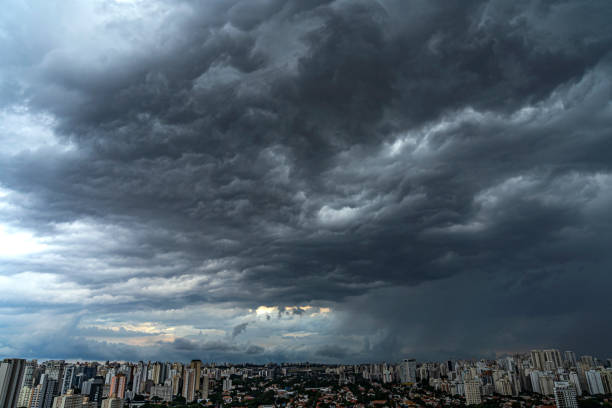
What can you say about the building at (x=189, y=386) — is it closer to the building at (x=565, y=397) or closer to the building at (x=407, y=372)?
the building at (x=407, y=372)

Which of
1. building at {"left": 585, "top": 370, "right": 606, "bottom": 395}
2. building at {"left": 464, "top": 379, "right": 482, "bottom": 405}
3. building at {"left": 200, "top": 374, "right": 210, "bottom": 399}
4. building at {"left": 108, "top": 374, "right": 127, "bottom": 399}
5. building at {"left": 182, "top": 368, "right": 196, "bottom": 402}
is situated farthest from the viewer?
building at {"left": 200, "top": 374, "right": 210, "bottom": 399}

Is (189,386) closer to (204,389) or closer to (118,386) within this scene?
(204,389)

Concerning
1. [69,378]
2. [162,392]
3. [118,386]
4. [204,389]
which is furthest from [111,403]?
[204,389]

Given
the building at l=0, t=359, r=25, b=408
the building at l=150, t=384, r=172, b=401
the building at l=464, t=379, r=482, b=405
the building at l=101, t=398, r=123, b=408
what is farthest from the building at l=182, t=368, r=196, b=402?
the building at l=464, t=379, r=482, b=405

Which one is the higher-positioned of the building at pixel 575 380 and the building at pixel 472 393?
the building at pixel 575 380

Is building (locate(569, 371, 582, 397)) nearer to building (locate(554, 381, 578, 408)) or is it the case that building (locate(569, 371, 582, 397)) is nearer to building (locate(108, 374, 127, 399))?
building (locate(554, 381, 578, 408))

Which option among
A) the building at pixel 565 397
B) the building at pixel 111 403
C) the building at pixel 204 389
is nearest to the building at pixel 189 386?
the building at pixel 204 389

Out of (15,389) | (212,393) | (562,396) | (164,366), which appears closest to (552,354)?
(562,396)
